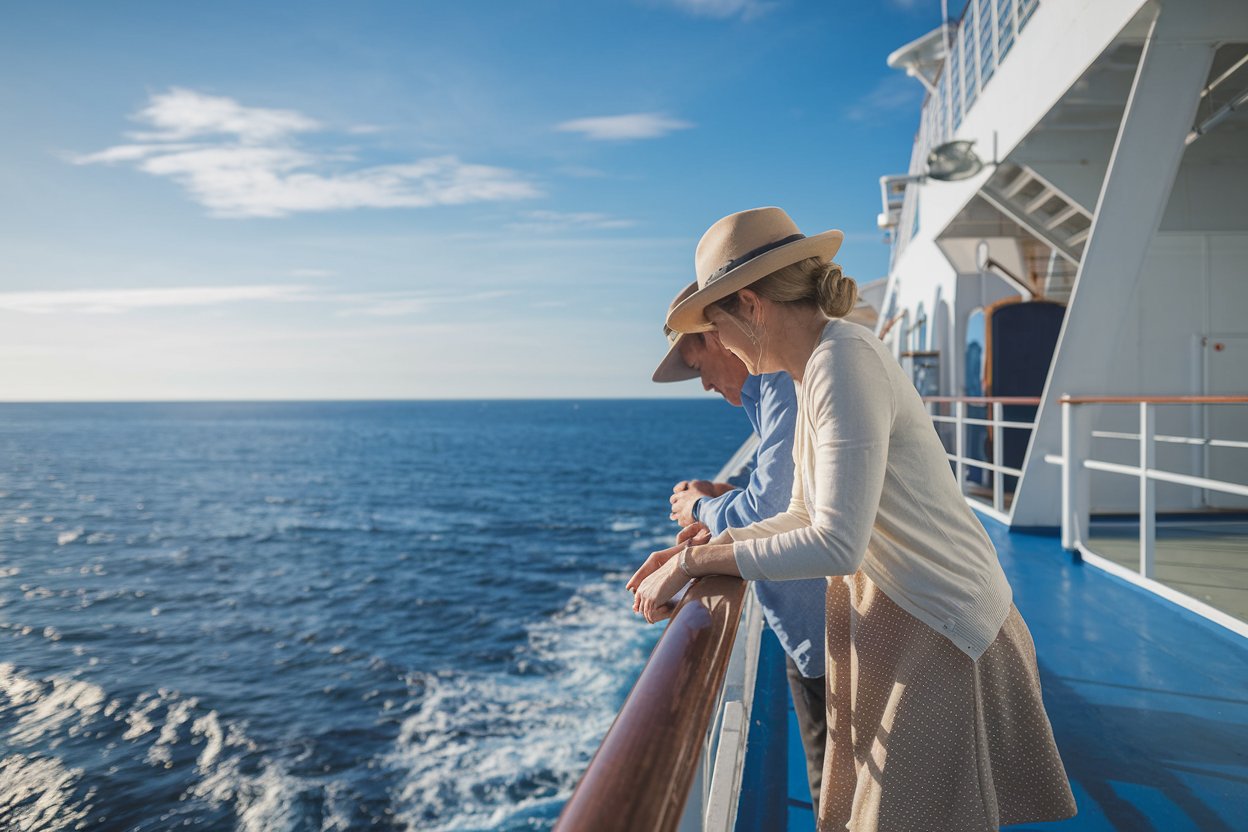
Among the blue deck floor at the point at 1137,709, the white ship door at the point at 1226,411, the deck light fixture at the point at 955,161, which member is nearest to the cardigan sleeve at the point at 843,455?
the blue deck floor at the point at 1137,709

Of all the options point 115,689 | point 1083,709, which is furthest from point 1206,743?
point 115,689

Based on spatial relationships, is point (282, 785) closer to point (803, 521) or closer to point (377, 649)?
point (377, 649)

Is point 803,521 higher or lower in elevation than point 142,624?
higher

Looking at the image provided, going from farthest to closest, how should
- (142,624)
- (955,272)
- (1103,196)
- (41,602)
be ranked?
(41,602)
(142,624)
(955,272)
(1103,196)

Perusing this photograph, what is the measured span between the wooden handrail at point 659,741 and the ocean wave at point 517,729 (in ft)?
20.6

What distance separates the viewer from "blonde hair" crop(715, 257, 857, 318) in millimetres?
1262

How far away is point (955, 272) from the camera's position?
998cm

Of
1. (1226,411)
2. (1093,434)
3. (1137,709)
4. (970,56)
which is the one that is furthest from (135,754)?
(970,56)

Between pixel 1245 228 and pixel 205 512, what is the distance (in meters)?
32.6

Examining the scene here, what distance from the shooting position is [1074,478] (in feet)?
17.0

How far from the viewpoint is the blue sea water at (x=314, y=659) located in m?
7.77

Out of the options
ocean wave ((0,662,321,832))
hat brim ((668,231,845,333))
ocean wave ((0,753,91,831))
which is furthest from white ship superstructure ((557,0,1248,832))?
ocean wave ((0,753,91,831))

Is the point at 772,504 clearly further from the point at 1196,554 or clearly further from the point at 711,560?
the point at 1196,554

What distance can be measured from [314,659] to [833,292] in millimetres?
12728
